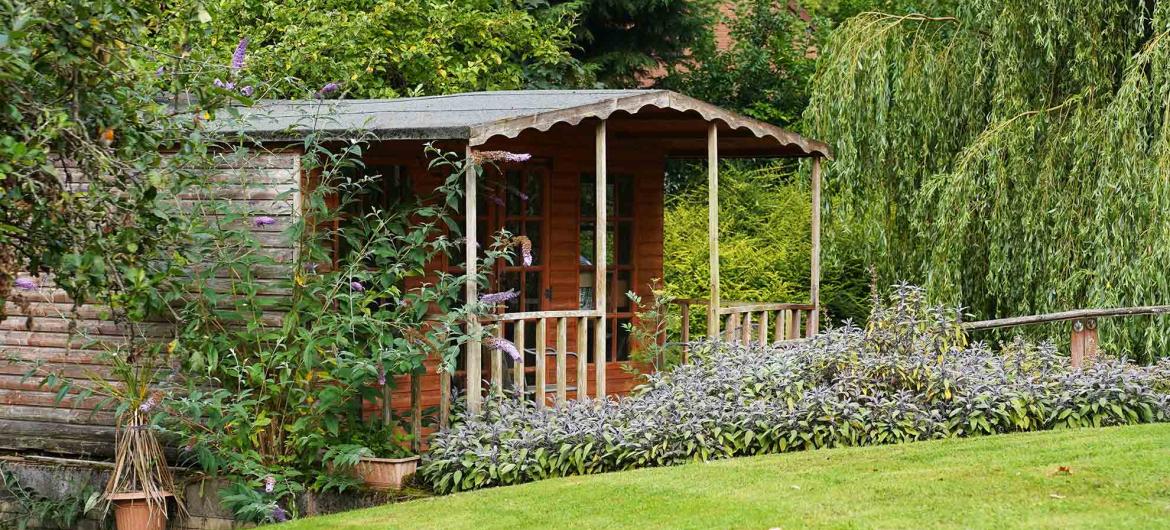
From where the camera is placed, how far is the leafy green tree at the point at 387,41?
48.3ft

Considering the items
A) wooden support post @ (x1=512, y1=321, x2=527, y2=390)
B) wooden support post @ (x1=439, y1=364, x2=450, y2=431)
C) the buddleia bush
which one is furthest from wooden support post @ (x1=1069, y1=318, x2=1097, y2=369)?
wooden support post @ (x1=439, y1=364, x2=450, y2=431)

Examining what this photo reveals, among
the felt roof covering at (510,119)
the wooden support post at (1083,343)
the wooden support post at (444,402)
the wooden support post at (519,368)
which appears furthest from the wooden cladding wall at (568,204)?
the wooden support post at (1083,343)

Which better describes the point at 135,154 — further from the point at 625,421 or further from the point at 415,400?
the point at 625,421

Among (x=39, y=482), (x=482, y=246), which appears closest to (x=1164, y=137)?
(x=482, y=246)

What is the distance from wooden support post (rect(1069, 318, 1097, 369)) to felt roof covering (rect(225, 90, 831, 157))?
241 centimetres

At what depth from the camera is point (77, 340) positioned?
356 inches

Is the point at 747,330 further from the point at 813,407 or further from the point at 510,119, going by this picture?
the point at 510,119

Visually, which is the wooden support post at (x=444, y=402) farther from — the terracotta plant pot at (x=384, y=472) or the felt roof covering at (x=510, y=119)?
the felt roof covering at (x=510, y=119)

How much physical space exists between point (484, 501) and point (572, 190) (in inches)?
150

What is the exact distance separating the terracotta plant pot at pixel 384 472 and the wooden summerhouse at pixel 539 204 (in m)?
0.47

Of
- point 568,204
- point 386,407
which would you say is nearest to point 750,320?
point 568,204

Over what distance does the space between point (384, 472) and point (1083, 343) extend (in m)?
5.11

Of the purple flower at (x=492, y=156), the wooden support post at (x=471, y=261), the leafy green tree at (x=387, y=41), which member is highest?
the leafy green tree at (x=387, y=41)

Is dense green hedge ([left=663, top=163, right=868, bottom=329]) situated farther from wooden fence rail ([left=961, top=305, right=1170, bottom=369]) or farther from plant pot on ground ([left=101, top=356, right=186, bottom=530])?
plant pot on ground ([left=101, top=356, right=186, bottom=530])
